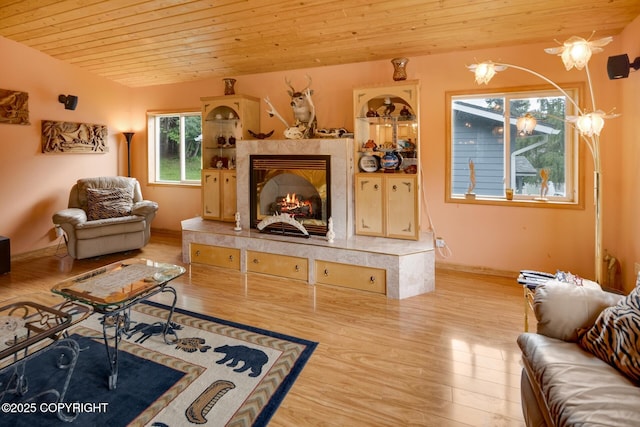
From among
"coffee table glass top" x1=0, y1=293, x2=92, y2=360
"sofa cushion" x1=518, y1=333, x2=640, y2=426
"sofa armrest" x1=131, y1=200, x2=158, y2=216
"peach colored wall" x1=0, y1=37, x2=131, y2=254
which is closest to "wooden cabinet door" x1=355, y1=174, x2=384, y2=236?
"sofa cushion" x1=518, y1=333, x2=640, y2=426

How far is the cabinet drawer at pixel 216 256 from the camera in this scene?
14.0ft

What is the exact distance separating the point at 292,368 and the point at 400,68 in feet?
10.4

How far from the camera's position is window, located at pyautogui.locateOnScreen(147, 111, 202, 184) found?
5.88m

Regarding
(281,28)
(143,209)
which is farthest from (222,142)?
(281,28)

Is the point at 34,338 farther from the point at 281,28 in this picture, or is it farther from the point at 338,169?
the point at 281,28

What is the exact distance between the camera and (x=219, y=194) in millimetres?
5098

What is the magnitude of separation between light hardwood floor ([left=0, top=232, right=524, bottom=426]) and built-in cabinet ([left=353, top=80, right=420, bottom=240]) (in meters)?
0.81

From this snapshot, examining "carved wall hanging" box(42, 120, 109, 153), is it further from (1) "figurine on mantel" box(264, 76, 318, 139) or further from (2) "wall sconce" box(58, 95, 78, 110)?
(1) "figurine on mantel" box(264, 76, 318, 139)

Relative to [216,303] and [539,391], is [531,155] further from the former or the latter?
[216,303]

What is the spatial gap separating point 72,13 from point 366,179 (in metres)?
3.65

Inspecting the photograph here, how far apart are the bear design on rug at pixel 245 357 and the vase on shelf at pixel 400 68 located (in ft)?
10.1

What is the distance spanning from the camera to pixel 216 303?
10.9 ft

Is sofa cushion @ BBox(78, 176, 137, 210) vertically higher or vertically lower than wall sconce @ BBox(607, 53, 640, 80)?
lower

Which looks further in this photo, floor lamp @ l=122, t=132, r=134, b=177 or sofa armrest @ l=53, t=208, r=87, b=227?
floor lamp @ l=122, t=132, r=134, b=177
